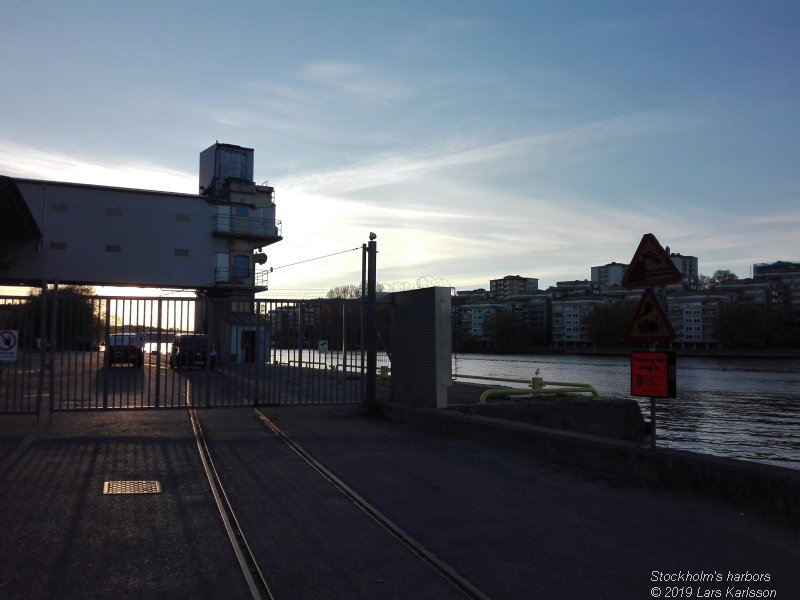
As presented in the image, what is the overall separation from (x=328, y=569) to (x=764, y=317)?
116 m

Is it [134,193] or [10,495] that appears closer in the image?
[10,495]

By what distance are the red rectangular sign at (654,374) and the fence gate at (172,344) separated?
8.17 metres

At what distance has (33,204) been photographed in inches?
1622

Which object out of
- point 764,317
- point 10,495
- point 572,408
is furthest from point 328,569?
point 764,317

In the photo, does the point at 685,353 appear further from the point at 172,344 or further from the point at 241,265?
the point at 172,344

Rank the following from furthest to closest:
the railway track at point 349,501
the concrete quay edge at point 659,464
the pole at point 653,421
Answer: the pole at point 653,421 → the concrete quay edge at point 659,464 → the railway track at point 349,501

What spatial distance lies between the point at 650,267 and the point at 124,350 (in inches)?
400

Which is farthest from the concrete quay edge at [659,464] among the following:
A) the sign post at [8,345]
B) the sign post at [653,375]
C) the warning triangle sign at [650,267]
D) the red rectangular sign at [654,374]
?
the sign post at [8,345]

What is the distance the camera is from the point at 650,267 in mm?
8531

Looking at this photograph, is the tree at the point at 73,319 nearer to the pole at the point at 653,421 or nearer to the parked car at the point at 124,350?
the parked car at the point at 124,350

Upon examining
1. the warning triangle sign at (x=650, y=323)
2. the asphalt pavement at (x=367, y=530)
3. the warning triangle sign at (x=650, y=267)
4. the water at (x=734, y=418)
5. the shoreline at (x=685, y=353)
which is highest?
the warning triangle sign at (x=650, y=267)

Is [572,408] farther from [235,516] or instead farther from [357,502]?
[235,516]

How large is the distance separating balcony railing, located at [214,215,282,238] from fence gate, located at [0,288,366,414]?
32761mm

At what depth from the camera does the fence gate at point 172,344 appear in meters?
13.4
